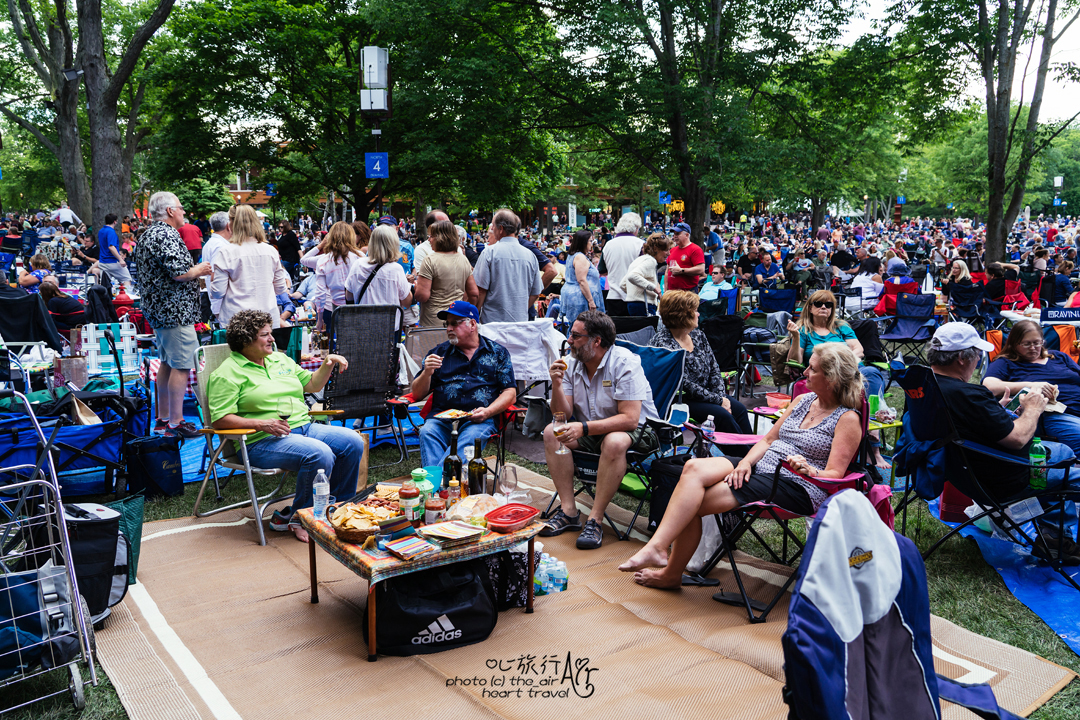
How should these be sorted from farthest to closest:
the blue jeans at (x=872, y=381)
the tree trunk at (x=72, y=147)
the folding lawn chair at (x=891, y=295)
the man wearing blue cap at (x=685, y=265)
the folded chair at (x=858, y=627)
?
the tree trunk at (x=72, y=147) → the folding lawn chair at (x=891, y=295) → the man wearing blue cap at (x=685, y=265) → the blue jeans at (x=872, y=381) → the folded chair at (x=858, y=627)

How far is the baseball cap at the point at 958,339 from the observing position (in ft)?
14.5

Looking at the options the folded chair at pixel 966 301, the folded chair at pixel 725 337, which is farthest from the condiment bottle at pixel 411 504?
the folded chair at pixel 966 301

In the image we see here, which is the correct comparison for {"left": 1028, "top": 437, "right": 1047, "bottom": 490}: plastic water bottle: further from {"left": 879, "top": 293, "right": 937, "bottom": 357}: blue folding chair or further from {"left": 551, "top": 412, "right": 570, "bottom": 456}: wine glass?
{"left": 879, "top": 293, "right": 937, "bottom": 357}: blue folding chair

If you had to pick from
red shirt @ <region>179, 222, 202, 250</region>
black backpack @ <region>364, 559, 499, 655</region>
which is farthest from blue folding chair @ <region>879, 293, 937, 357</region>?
red shirt @ <region>179, 222, 202, 250</region>

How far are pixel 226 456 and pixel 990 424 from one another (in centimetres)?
449

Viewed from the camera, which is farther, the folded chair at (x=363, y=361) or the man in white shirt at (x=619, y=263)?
the man in white shirt at (x=619, y=263)

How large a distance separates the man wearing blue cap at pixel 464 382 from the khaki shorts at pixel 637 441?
1.99 ft

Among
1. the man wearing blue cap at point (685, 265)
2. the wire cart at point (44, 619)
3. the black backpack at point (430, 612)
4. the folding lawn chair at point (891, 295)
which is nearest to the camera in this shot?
the wire cart at point (44, 619)

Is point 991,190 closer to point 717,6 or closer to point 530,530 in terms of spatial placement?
point 717,6

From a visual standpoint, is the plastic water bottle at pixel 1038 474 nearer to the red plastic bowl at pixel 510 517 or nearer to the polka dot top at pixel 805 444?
the polka dot top at pixel 805 444

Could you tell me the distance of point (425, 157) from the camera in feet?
56.3

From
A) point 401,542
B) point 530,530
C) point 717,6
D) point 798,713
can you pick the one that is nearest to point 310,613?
point 401,542

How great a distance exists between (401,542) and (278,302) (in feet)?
14.3

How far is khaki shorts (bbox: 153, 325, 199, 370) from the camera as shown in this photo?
6.27 meters
